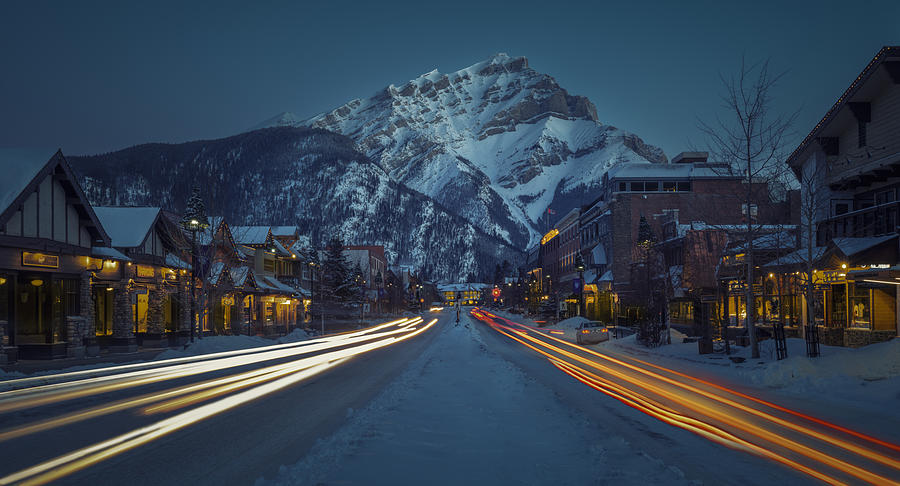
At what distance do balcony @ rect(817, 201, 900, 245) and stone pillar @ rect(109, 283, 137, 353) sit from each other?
35.1 meters

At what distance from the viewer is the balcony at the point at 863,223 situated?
982 inches

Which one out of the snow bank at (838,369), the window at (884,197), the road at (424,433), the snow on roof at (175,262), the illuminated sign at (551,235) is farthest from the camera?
the illuminated sign at (551,235)

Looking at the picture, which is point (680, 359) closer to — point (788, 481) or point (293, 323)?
point (788, 481)

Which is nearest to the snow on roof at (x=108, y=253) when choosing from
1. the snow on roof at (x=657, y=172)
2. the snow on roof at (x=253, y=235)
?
the snow on roof at (x=253, y=235)

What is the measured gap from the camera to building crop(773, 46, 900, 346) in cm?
2438

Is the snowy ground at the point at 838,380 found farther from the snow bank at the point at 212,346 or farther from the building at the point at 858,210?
the snow bank at the point at 212,346

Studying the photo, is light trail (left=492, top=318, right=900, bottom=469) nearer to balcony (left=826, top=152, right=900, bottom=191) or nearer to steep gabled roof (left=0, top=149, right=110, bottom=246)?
balcony (left=826, top=152, right=900, bottom=191)

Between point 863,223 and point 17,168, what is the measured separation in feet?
119

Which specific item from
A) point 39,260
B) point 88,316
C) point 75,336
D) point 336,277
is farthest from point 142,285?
point 336,277

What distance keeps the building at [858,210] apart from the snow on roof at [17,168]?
3062 cm

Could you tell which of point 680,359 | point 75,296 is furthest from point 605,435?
point 75,296

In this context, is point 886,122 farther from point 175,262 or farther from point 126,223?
point 126,223

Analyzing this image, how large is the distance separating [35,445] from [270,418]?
3.72 m

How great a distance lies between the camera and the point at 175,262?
3744 cm
